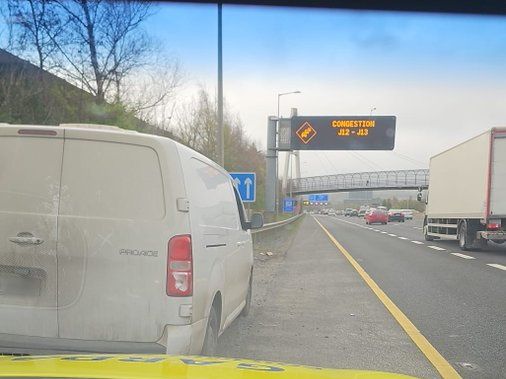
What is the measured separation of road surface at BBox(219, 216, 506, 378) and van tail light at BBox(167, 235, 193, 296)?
1860 millimetres

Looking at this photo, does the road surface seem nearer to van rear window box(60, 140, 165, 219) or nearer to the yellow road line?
the yellow road line

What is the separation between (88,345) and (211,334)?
1147 millimetres

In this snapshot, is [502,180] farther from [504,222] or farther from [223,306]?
[223,306]

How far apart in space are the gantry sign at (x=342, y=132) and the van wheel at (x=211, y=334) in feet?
85.7

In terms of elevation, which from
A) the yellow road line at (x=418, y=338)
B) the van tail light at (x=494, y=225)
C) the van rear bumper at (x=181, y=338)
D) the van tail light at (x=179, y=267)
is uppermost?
the van tail light at (x=179, y=267)

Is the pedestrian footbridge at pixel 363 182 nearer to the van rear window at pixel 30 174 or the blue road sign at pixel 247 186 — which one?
the blue road sign at pixel 247 186

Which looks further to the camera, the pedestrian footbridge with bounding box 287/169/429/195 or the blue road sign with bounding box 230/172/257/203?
the pedestrian footbridge with bounding box 287/169/429/195

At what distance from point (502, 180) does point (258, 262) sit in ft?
25.3

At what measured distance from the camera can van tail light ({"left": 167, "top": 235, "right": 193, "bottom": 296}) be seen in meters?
3.91

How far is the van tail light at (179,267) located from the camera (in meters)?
3.91

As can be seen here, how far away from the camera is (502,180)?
1653 centimetres

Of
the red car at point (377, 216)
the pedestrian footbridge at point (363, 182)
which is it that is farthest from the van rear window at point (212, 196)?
the pedestrian footbridge at point (363, 182)

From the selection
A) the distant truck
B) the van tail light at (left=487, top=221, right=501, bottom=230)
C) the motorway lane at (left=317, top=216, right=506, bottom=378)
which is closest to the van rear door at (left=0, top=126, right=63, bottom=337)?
the motorway lane at (left=317, top=216, right=506, bottom=378)

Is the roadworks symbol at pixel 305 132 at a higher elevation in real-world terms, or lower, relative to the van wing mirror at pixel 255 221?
higher
